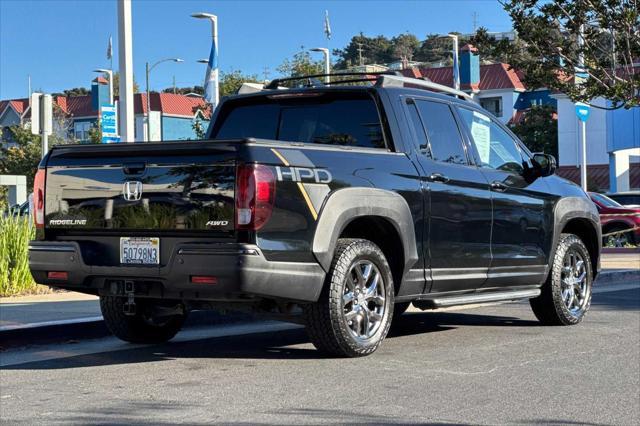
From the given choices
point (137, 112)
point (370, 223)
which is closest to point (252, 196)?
point (370, 223)

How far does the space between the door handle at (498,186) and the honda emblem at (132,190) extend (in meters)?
3.27

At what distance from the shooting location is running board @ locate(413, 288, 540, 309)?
8273 mm

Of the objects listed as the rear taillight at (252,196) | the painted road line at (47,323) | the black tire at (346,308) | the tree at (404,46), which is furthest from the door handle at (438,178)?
the tree at (404,46)

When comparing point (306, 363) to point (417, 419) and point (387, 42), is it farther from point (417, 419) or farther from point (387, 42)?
point (387, 42)

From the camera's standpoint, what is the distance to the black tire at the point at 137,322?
8172mm

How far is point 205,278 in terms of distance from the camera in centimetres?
673

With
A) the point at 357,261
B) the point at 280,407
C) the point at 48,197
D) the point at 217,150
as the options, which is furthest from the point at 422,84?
the point at 280,407

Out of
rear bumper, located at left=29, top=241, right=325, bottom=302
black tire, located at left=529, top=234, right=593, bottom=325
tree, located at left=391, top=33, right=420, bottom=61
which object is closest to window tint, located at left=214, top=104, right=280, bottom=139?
rear bumper, located at left=29, top=241, right=325, bottom=302

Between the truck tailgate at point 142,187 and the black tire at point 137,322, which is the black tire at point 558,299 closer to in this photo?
the black tire at point 137,322

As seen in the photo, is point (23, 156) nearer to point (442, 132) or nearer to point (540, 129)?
point (540, 129)

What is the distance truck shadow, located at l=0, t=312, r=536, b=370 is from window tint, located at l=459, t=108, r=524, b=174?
161cm

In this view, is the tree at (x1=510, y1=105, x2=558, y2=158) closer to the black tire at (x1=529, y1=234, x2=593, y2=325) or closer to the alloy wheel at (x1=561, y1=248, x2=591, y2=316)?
the alloy wheel at (x1=561, y1=248, x2=591, y2=316)

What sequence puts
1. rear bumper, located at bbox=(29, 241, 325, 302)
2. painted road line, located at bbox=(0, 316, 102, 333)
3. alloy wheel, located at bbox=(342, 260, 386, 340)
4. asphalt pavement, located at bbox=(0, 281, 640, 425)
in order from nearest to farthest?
asphalt pavement, located at bbox=(0, 281, 640, 425) → rear bumper, located at bbox=(29, 241, 325, 302) → alloy wheel, located at bbox=(342, 260, 386, 340) → painted road line, located at bbox=(0, 316, 102, 333)

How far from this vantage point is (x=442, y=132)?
866cm
